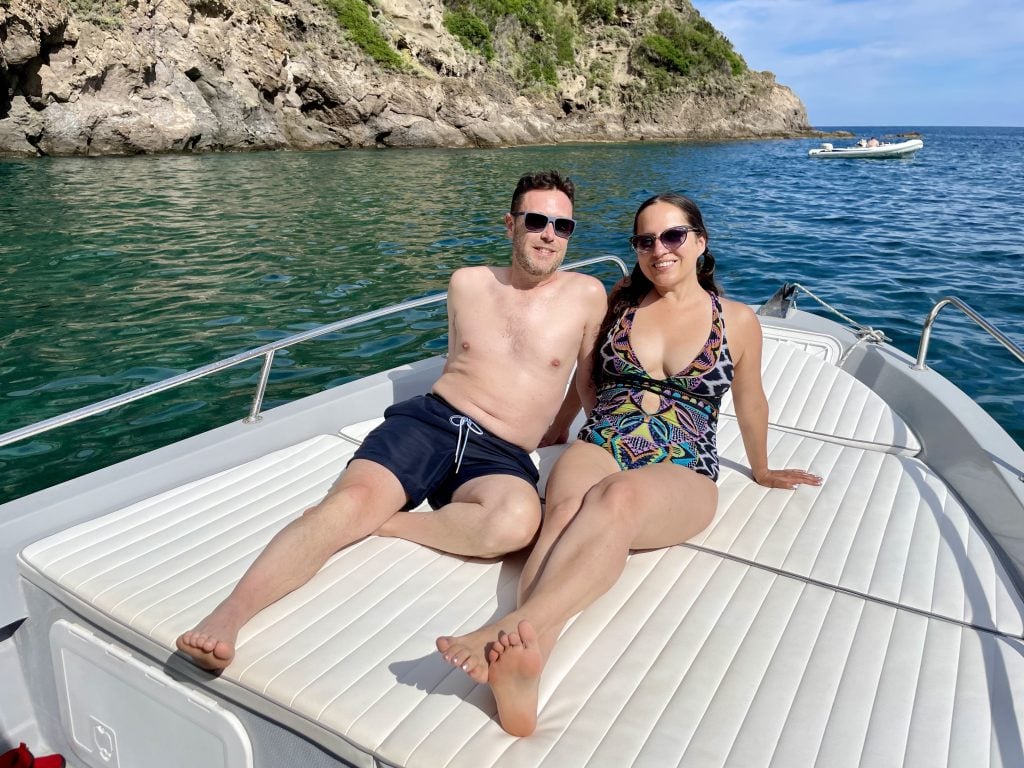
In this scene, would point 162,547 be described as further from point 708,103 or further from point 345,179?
point 708,103

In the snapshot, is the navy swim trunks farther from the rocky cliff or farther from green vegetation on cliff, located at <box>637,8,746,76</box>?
green vegetation on cliff, located at <box>637,8,746,76</box>

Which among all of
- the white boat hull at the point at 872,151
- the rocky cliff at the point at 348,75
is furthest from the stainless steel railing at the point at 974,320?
the white boat hull at the point at 872,151

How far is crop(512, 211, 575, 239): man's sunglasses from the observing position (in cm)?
259

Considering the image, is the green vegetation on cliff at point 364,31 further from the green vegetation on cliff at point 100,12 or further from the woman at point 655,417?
the woman at point 655,417

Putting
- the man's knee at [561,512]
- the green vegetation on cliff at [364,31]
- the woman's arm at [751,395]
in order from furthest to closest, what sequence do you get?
1. the green vegetation on cliff at [364,31]
2. the woman's arm at [751,395]
3. the man's knee at [561,512]

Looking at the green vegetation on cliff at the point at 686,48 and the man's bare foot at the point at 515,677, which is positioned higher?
the green vegetation on cliff at the point at 686,48

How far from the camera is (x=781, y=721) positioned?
161cm

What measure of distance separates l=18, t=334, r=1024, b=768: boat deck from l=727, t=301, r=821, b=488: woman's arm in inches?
2.8

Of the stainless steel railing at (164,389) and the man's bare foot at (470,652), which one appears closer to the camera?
the man's bare foot at (470,652)

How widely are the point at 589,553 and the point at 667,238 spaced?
3.97ft

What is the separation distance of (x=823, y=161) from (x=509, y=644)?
3795cm

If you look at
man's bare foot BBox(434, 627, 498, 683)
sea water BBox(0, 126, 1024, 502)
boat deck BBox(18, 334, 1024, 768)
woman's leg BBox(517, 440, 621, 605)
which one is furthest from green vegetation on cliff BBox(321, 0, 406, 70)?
man's bare foot BBox(434, 627, 498, 683)

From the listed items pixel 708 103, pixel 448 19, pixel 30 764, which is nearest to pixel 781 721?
pixel 30 764

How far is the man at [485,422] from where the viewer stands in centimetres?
217
